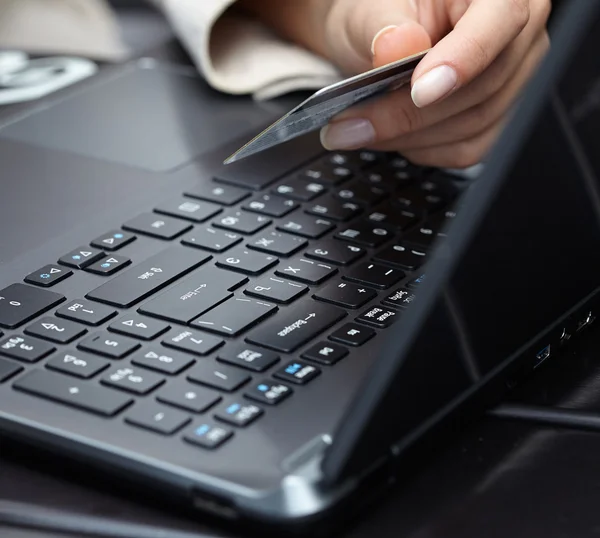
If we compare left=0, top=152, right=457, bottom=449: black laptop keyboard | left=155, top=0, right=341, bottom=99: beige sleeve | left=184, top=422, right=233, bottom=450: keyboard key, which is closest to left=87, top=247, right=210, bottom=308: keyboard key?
left=0, top=152, right=457, bottom=449: black laptop keyboard

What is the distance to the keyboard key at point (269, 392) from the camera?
0.34 meters

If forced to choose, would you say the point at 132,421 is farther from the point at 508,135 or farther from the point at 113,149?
the point at 113,149

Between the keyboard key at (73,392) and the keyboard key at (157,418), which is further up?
the keyboard key at (73,392)

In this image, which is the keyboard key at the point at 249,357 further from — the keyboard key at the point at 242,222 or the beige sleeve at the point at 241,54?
the beige sleeve at the point at 241,54

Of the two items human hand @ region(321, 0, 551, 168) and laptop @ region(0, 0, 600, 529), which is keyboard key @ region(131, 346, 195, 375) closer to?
laptop @ region(0, 0, 600, 529)

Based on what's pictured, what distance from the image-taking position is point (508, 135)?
10.7 inches

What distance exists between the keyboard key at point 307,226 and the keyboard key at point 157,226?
0.05 m

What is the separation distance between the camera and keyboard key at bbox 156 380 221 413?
339 millimetres

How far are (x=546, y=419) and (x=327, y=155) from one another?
248 mm

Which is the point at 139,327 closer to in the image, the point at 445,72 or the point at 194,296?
the point at 194,296

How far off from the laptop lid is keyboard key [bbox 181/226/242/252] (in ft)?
0.52

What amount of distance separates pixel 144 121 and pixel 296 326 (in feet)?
0.98

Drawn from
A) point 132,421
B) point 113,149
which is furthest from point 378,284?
point 113,149

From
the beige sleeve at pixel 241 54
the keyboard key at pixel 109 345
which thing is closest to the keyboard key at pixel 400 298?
the keyboard key at pixel 109 345
